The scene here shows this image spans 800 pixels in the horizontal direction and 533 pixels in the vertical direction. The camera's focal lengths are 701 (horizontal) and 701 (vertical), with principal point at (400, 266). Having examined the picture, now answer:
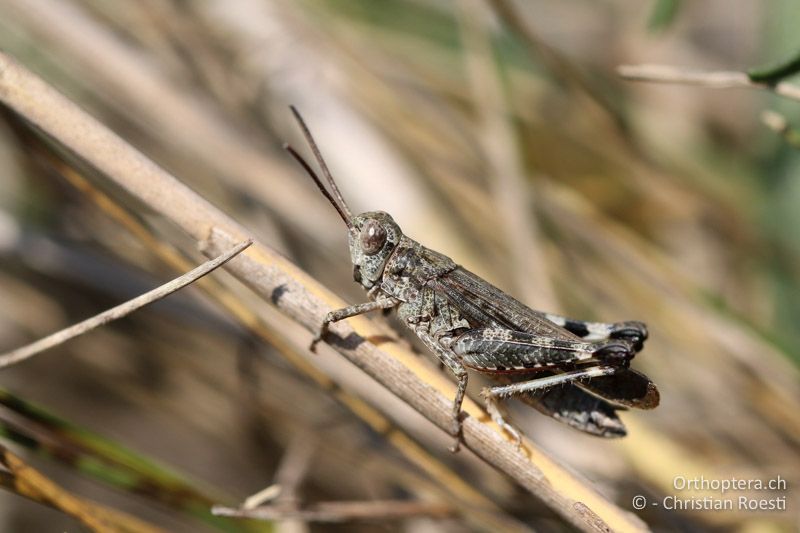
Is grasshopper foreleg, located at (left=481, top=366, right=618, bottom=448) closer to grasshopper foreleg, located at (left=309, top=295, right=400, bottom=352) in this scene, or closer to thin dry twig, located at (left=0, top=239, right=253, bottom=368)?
grasshopper foreleg, located at (left=309, top=295, right=400, bottom=352)

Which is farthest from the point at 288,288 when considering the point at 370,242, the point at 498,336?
the point at 498,336

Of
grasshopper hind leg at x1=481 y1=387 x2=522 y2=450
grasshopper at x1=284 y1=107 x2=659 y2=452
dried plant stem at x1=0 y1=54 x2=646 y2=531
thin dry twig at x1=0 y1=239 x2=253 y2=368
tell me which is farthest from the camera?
grasshopper at x1=284 y1=107 x2=659 y2=452

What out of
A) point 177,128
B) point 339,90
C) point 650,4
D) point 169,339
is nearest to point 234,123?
point 177,128

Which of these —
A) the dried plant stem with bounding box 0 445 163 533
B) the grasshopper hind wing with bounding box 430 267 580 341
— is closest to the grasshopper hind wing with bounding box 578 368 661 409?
the grasshopper hind wing with bounding box 430 267 580 341

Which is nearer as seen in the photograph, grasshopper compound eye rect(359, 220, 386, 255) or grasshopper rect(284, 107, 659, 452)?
grasshopper rect(284, 107, 659, 452)

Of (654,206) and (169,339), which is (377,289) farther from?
(654,206)

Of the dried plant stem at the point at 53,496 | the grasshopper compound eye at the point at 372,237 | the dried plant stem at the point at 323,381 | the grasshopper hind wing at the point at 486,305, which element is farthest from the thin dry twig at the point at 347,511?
the grasshopper compound eye at the point at 372,237

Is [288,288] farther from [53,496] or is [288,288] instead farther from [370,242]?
[53,496]
